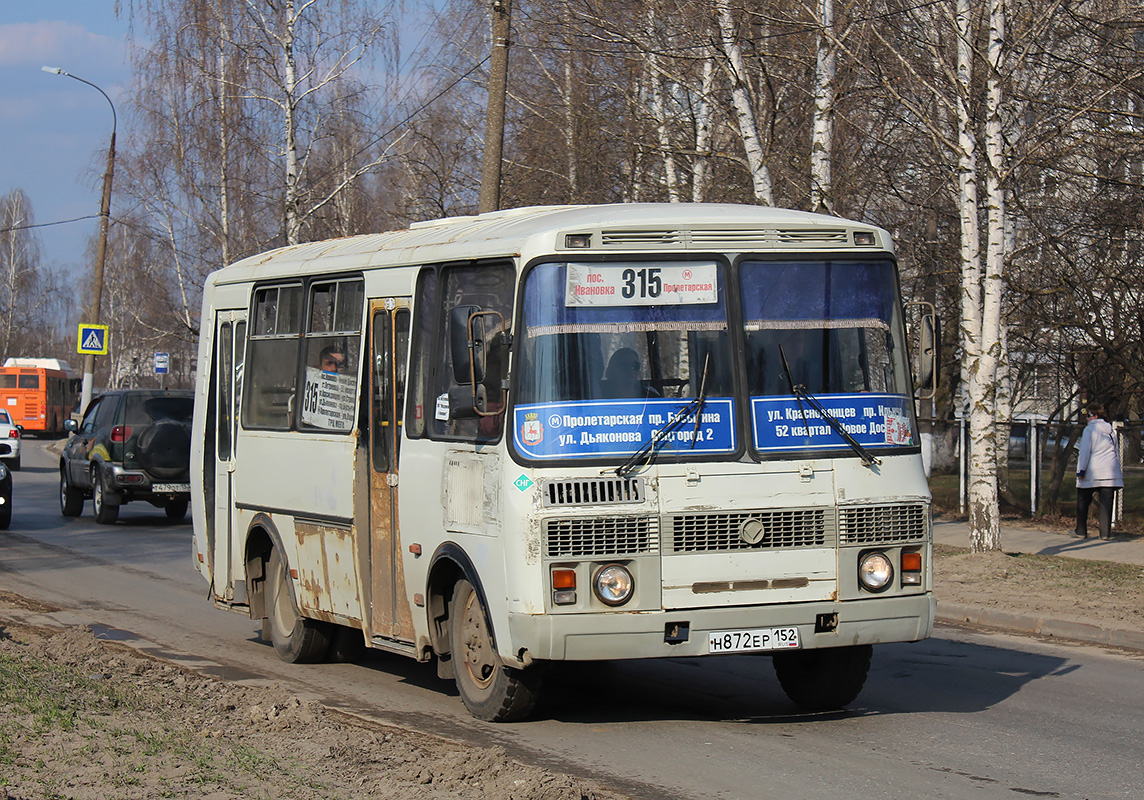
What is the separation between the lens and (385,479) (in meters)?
8.62

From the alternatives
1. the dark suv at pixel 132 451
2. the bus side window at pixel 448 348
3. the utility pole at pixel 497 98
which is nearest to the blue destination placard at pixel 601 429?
the bus side window at pixel 448 348

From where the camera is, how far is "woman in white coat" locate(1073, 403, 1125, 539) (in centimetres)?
1811

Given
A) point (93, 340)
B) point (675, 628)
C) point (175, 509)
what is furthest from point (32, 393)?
point (675, 628)

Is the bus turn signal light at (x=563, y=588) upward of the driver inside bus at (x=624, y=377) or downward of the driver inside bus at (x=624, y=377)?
downward

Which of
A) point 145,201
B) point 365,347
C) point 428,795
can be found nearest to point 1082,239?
point 365,347

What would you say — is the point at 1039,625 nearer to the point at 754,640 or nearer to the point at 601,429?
the point at 754,640

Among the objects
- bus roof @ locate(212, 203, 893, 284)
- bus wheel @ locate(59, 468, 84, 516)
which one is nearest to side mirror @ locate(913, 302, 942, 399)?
bus roof @ locate(212, 203, 893, 284)

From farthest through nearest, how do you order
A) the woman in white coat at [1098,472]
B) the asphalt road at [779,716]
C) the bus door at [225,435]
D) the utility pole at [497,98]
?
the woman in white coat at [1098,472]
the utility pole at [497,98]
the bus door at [225,435]
the asphalt road at [779,716]

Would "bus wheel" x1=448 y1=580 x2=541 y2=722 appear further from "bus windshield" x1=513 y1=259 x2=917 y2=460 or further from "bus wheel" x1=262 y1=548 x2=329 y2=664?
"bus wheel" x1=262 y1=548 x2=329 y2=664

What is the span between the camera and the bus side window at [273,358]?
996 centimetres

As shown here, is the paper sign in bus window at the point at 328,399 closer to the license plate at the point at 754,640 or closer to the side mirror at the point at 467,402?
the side mirror at the point at 467,402

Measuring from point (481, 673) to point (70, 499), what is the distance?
16.8 m

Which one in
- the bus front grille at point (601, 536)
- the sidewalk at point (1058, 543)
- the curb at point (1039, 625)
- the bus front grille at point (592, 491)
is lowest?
the curb at point (1039, 625)

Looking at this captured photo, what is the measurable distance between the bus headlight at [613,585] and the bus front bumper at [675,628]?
0.07 m
